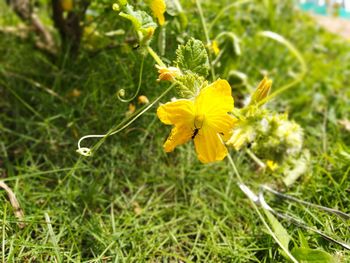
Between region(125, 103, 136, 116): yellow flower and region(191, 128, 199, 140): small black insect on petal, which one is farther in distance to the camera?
region(125, 103, 136, 116): yellow flower

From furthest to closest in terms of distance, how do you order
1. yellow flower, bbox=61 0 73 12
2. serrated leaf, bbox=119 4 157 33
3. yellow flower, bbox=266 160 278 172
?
yellow flower, bbox=61 0 73 12 → yellow flower, bbox=266 160 278 172 → serrated leaf, bbox=119 4 157 33

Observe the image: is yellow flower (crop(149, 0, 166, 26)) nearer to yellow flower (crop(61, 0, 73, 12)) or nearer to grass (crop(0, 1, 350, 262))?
grass (crop(0, 1, 350, 262))

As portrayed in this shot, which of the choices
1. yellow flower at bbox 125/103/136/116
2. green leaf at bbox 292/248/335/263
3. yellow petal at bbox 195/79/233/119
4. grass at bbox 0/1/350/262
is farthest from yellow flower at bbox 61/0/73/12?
green leaf at bbox 292/248/335/263

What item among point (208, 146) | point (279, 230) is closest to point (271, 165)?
point (279, 230)

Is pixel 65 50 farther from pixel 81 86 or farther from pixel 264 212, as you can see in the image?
pixel 264 212

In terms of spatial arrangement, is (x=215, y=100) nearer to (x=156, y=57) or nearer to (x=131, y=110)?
(x=156, y=57)

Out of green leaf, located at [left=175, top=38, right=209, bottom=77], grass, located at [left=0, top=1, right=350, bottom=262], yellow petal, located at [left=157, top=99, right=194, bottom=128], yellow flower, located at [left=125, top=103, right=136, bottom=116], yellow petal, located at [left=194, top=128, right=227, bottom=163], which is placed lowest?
grass, located at [left=0, top=1, right=350, bottom=262]

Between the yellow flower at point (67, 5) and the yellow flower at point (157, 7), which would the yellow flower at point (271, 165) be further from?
the yellow flower at point (67, 5)
